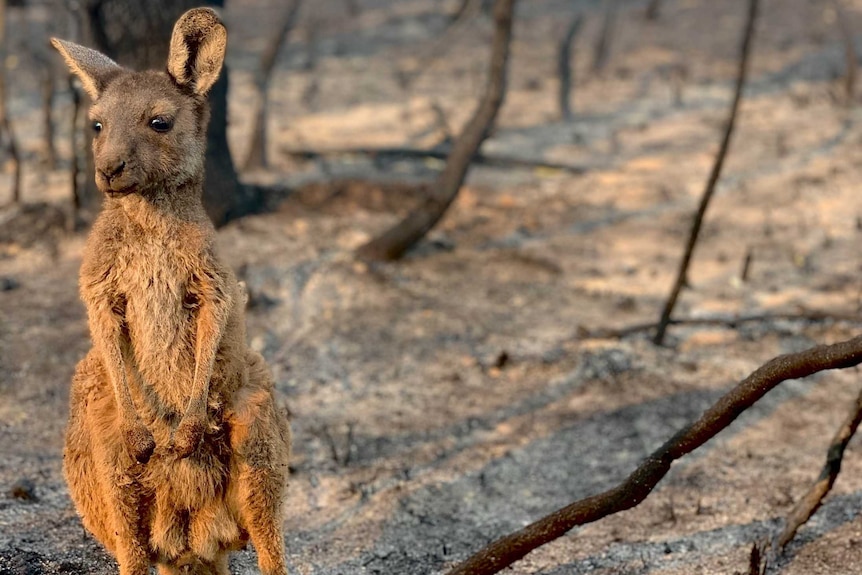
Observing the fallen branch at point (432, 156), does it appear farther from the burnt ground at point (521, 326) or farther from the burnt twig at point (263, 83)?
the burnt twig at point (263, 83)

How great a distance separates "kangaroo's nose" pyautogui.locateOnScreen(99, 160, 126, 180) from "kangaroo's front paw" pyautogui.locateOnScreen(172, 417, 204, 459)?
82 centimetres

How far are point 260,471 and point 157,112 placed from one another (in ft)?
4.13

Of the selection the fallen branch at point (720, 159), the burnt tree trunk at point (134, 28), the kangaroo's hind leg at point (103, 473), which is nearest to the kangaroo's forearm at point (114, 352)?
the kangaroo's hind leg at point (103, 473)

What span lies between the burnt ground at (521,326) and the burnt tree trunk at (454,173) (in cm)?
26

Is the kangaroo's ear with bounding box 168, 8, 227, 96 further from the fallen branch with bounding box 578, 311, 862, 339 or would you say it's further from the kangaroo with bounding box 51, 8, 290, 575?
the fallen branch with bounding box 578, 311, 862, 339

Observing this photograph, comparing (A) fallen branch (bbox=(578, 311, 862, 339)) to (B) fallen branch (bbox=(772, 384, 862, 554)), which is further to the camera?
(A) fallen branch (bbox=(578, 311, 862, 339))

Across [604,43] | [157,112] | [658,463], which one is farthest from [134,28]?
[604,43]

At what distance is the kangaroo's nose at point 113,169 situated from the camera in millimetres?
3240

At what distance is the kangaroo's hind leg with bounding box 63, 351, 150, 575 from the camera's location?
3.42m

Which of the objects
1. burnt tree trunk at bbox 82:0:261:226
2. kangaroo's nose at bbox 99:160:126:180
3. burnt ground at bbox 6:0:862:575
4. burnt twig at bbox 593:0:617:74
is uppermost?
burnt twig at bbox 593:0:617:74

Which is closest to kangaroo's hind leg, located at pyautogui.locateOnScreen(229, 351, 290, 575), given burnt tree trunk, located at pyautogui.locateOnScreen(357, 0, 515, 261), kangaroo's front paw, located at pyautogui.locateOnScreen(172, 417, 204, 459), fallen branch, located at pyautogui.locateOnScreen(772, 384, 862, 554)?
kangaroo's front paw, located at pyautogui.locateOnScreen(172, 417, 204, 459)

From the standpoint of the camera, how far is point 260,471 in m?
3.47

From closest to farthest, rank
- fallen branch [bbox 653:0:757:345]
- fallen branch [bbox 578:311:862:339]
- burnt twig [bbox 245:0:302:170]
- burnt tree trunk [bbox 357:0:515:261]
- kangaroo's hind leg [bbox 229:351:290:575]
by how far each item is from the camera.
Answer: kangaroo's hind leg [bbox 229:351:290:575], fallen branch [bbox 653:0:757:345], fallen branch [bbox 578:311:862:339], burnt tree trunk [bbox 357:0:515:261], burnt twig [bbox 245:0:302:170]

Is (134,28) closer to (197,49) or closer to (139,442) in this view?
(197,49)
